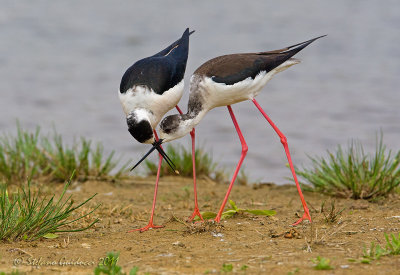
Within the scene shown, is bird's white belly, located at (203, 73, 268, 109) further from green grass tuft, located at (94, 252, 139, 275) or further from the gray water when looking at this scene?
the gray water

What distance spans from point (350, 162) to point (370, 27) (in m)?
8.44

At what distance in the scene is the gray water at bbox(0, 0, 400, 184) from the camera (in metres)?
9.74

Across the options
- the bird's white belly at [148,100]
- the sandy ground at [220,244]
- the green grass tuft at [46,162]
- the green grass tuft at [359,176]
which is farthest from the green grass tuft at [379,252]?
the green grass tuft at [46,162]

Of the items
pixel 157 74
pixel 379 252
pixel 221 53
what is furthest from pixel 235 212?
pixel 221 53

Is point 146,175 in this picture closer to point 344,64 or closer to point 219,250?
point 219,250

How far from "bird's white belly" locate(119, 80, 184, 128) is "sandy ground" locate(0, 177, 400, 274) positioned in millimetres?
883

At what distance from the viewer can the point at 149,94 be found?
486 centimetres

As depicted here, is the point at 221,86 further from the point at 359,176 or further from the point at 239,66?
the point at 359,176

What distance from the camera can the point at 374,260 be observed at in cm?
347

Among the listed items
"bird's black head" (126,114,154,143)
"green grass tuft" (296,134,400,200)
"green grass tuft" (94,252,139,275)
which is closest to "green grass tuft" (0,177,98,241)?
"green grass tuft" (94,252,139,275)

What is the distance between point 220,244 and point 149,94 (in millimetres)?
1440

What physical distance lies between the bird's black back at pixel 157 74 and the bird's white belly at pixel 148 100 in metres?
0.05

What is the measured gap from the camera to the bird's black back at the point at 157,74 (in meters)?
4.95

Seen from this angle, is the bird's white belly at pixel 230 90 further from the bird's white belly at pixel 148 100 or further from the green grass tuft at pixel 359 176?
the green grass tuft at pixel 359 176
